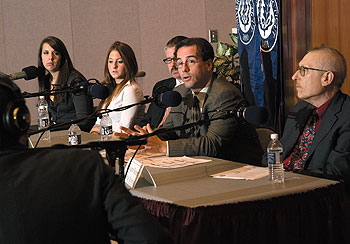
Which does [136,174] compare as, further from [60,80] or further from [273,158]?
[60,80]

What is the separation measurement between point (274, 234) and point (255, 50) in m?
2.87

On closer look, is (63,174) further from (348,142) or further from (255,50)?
(255,50)

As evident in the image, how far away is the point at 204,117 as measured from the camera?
3.31 metres

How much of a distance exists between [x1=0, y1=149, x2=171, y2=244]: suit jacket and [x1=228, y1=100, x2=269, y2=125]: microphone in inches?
42.8

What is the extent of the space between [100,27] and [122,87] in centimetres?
284

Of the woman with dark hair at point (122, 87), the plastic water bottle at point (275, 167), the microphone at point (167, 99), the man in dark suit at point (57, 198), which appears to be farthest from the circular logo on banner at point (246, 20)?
the man in dark suit at point (57, 198)

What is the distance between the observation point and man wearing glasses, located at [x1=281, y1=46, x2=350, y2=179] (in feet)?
9.01

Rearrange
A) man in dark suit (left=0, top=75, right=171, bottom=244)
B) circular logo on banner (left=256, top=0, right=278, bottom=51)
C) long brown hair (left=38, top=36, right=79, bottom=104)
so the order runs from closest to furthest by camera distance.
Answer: man in dark suit (left=0, top=75, right=171, bottom=244) < circular logo on banner (left=256, top=0, right=278, bottom=51) < long brown hair (left=38, top=36, right=79, bottom=104)

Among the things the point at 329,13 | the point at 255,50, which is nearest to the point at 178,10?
the point at 255,50

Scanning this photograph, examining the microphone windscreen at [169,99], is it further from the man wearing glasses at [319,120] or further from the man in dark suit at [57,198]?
the man in dark suit at [57,198]

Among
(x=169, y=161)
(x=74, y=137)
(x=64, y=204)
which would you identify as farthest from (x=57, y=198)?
(x=74, y=137)

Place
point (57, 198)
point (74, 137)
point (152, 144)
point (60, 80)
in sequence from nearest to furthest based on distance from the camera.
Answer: point (57, 198)
point (152, 144)
point (74, 137)
point (60, 80)

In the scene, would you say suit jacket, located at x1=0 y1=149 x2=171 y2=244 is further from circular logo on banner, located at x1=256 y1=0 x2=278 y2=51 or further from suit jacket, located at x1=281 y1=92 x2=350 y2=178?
circular logo on banner, located at x1=256 y1=0 x2=278 y2=51

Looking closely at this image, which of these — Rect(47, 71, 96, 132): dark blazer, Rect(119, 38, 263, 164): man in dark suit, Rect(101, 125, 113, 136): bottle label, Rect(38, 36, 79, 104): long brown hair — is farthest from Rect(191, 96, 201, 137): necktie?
Rect(38, 36, 79, 104): long brown hair
